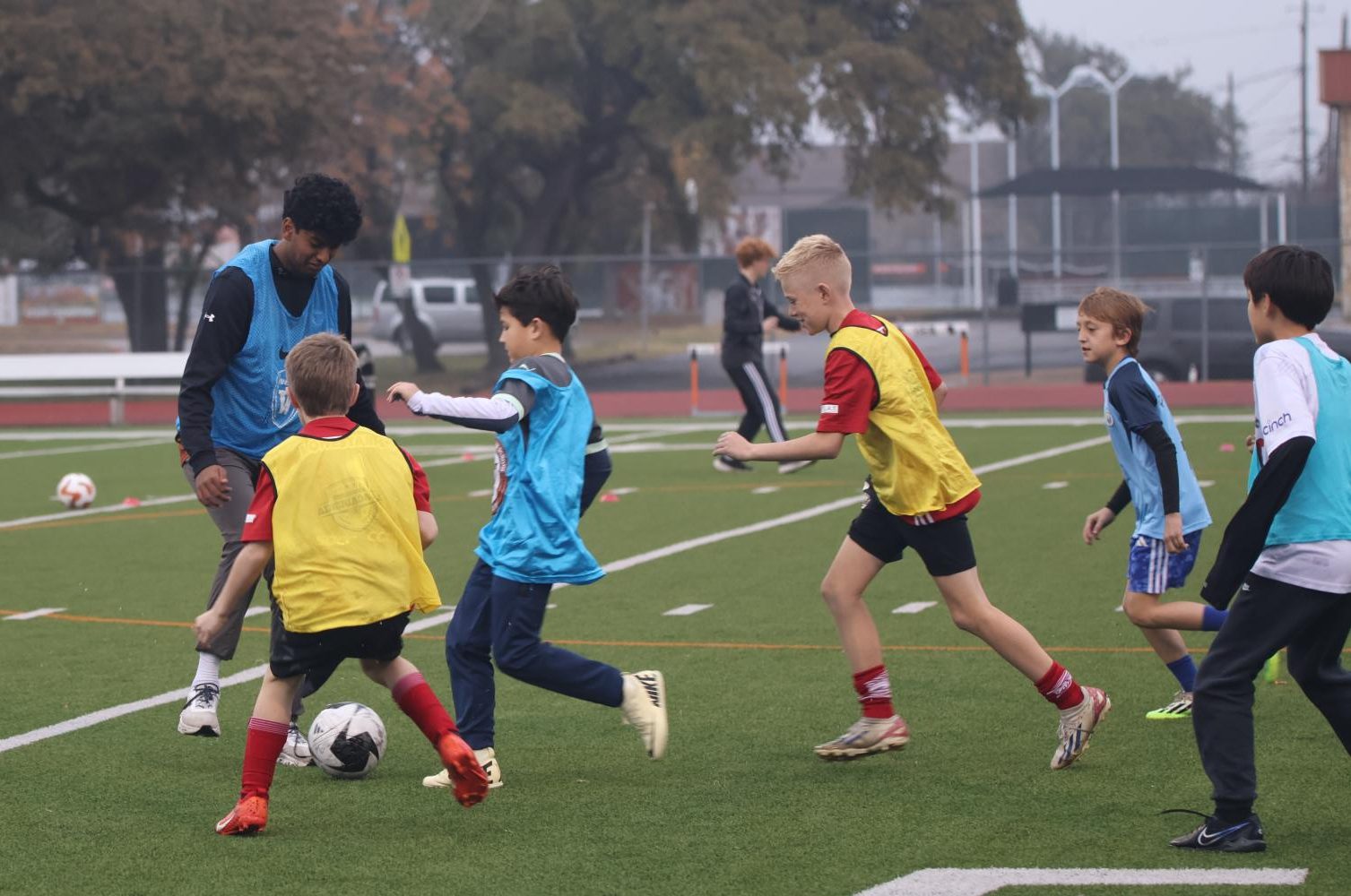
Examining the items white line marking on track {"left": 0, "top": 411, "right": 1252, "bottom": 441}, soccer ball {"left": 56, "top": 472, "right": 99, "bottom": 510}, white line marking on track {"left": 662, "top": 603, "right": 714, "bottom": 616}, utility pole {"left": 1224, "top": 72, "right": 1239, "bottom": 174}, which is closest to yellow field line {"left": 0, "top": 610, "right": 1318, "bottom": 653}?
white line marking on track {"left": 662, "top": 603, "right": 714, "bottom": 616}

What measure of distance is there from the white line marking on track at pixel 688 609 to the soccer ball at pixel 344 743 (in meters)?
3.40

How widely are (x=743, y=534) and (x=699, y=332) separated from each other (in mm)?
20030

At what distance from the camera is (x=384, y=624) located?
17.1 ft

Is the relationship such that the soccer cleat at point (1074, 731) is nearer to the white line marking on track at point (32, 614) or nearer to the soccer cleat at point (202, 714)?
the soccer cleat at point (202, 714)

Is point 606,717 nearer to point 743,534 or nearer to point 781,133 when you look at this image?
point 743,534

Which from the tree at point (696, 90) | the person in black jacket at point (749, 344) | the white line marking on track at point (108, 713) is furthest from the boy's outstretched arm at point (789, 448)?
the tree at point (696, 90)

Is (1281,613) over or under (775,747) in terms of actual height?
over

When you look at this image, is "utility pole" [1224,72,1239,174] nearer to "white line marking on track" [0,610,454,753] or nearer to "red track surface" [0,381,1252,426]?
"red track surface" [0,381,1252,426]

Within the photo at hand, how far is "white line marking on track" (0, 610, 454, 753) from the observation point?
21.4 ft

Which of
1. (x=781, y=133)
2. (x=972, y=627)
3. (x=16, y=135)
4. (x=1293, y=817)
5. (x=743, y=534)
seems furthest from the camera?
(x=781, y=133)

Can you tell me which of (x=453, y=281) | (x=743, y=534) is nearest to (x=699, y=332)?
(x=453, y=281)

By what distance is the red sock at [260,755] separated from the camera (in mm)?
5219

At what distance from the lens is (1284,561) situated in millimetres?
4711

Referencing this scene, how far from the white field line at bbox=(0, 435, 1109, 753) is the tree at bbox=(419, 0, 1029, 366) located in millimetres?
16770
